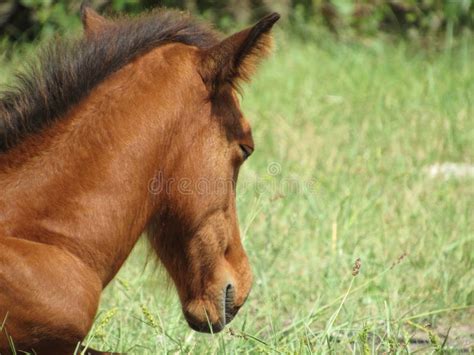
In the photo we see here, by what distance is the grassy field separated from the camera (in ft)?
13.3

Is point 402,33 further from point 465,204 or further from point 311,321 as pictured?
point 311,321

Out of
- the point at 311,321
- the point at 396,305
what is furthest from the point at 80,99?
the point at 396,305

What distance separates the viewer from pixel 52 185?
126 inches

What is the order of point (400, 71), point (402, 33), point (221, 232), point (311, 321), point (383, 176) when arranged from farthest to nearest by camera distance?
point (402, 33) < point (400, 71) < point (383, 176) < point (311, 321) < point (221, 232)

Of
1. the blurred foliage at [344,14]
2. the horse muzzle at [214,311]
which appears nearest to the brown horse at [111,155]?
the horse muzzle at [214,311]

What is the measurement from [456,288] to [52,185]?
2384 mm

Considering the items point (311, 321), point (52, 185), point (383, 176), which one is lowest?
point (383, 176)

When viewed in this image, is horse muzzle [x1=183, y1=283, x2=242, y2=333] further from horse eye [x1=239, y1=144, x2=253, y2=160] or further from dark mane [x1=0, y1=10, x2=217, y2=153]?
dark mane [x1=0, y1=10, x2=217, y2=153]

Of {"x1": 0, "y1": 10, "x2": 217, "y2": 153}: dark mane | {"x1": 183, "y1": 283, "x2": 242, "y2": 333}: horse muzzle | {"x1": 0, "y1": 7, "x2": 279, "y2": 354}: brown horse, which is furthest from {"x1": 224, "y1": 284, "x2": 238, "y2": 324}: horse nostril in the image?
{"x1": 0, "y1": 10, "x2": 217, "y2": 153}: dark mane

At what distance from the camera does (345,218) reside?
564 cm

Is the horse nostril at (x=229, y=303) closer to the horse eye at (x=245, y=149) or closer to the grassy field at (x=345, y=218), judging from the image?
the grassy field at (x=345, y=218)

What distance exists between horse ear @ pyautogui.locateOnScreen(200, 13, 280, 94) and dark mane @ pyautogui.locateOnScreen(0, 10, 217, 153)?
13 cm

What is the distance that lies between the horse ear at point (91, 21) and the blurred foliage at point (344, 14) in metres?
5.12

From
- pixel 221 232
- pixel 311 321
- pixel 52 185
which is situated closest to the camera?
pixel 52 185
